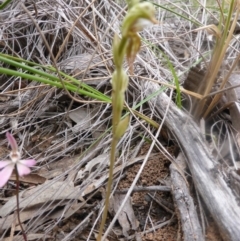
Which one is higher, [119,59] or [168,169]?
[119,59]

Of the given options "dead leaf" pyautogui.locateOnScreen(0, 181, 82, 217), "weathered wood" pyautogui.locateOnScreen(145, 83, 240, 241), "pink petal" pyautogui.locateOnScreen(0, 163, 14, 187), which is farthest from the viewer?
"dead leaf" pyautogui.locateOnScreen(0, 181, 82, 217)

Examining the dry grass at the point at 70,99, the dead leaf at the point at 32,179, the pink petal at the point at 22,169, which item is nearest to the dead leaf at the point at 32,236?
the dry grass at the point at 70,99

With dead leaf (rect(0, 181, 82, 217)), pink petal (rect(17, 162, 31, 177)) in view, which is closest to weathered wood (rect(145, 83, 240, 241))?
dead leaf (rect(0, 181, 82, 217))

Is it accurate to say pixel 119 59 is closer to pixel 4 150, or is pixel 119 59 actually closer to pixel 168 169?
pixel 168 169

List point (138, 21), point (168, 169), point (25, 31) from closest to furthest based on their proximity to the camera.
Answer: point (138, 21) < point (168, 169) < point (25, 31)

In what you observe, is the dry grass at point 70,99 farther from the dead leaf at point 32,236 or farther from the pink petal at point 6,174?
the pink petal at point 6,174

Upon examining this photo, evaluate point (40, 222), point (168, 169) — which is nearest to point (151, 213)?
point (168, 169)

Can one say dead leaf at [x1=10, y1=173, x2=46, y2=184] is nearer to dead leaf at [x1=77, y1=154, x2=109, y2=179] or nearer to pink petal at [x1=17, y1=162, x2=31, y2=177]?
dead leaf at [x1=77, y1=154, x2=109, y2=179]
